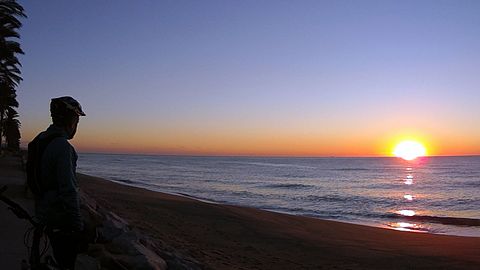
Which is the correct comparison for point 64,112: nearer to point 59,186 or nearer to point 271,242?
point 59,186

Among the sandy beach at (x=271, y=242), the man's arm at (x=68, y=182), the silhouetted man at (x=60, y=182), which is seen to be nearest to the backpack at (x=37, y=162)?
the silhouetted man at (x=60, y=182)

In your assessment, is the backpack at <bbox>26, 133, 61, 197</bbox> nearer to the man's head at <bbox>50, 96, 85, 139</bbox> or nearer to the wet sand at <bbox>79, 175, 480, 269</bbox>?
the man's head at <bbox>50, 96, 85, 139</bbox>

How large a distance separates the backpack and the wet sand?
19.5ft

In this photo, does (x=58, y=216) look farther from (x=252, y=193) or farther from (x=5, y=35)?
(x=252, y=193)

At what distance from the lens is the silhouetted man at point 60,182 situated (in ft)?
10.6

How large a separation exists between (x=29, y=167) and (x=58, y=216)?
421 mm

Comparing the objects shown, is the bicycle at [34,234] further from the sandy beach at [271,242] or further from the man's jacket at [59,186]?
the sandy beach at [271,242]

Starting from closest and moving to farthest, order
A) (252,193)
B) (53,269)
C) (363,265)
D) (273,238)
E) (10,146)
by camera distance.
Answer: (53,269) → (363,265) → (273,238) → (252,193) → (10,146)

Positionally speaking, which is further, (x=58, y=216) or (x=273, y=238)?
(x=273, y=238)

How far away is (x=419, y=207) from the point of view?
31609 mm

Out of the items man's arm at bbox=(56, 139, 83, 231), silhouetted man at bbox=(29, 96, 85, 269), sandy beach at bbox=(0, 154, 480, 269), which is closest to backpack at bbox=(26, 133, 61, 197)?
silhouetted man at bbox=(29, 96, 85, 269)

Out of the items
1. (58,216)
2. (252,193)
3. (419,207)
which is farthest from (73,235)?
(252,193)

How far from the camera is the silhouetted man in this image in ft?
10.6

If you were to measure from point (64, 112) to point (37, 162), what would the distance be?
1.32 ft
